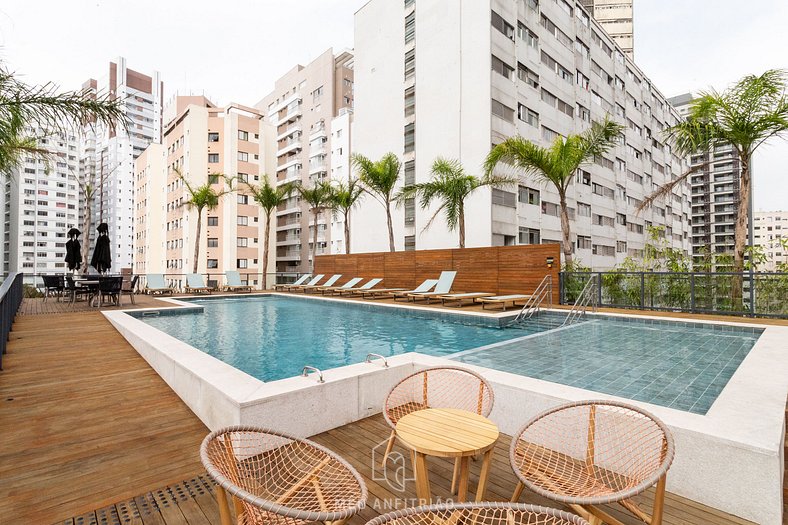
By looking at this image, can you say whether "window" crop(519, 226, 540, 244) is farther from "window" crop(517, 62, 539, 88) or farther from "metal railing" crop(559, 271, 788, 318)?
"metal railing" crop(559, 271, 788, 318)

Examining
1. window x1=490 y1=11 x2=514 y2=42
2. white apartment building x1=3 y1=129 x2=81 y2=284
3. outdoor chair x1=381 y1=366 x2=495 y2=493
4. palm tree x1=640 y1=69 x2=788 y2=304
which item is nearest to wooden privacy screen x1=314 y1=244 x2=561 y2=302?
palm tree x1=640 y1=69 x2=788 y2=304

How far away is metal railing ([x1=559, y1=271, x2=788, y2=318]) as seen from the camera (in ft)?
31.8

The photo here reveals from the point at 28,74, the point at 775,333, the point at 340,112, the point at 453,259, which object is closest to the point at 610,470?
the point at 775,333

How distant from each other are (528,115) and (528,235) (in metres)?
7.69

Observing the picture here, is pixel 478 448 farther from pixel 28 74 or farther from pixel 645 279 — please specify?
pixel 645 279

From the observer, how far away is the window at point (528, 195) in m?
24.5

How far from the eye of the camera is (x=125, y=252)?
74000mm

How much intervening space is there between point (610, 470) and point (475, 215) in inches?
768

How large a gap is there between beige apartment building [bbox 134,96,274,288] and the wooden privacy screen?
2448 cm

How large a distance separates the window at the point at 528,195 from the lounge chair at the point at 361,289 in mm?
11447

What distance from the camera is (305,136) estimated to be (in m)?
47.0

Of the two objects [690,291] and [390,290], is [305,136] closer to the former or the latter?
[390,290]

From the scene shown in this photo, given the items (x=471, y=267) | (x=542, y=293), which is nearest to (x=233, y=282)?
(x=471, y=267)

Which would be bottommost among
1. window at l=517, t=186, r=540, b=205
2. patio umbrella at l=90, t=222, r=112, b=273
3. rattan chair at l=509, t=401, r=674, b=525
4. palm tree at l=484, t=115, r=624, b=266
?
rattan chair at l=509, t=401, r=674, b=525
